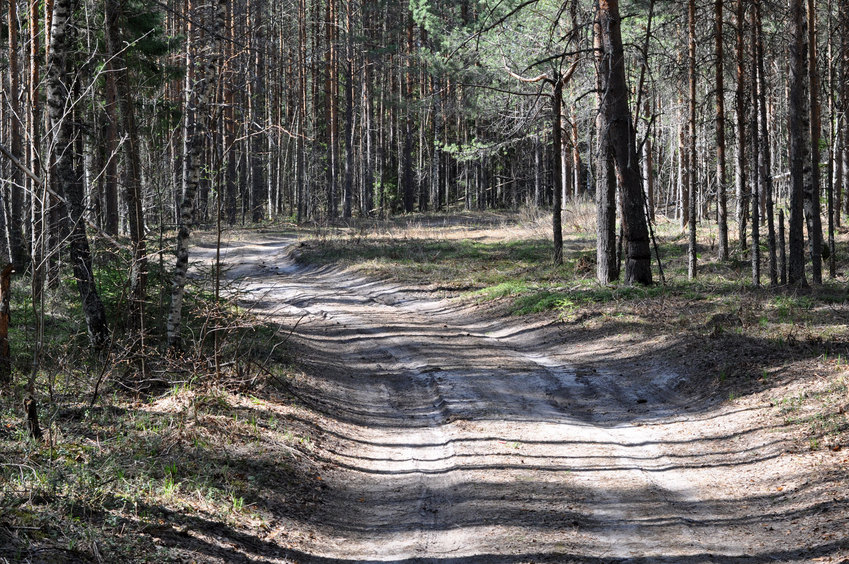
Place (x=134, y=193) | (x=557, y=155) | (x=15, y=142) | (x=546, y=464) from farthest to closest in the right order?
(x=557, y=155), (x=15, y=142), (x=134, y=193), (x=546, y=464)

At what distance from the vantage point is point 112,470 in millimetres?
5008

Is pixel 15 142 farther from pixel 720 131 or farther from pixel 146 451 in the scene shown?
pixel 720 131

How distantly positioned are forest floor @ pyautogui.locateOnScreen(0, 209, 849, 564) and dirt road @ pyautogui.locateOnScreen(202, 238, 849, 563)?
2 centimetres

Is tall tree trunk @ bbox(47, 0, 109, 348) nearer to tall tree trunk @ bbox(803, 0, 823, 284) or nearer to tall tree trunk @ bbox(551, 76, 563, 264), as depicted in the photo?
tall tree trunk @ bbox(551, 76, 563, 264)

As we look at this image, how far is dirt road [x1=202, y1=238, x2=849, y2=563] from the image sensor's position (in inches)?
185

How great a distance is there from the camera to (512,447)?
661cm

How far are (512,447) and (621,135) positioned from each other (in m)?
8.48

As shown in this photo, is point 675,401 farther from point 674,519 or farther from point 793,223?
point 793,223

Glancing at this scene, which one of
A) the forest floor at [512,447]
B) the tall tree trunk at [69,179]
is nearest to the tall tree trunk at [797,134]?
the forest floor at [512,447]

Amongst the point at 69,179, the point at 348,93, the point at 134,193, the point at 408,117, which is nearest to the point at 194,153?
the point at 134,193

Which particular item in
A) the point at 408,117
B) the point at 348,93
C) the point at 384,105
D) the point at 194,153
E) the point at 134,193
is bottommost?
the point at 134,193

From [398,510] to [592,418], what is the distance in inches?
122

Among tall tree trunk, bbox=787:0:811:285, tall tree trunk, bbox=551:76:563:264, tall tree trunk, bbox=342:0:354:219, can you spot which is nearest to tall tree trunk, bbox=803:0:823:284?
tall tree trunk, bbox=787:0:811:285

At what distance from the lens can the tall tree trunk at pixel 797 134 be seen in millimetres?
12844
